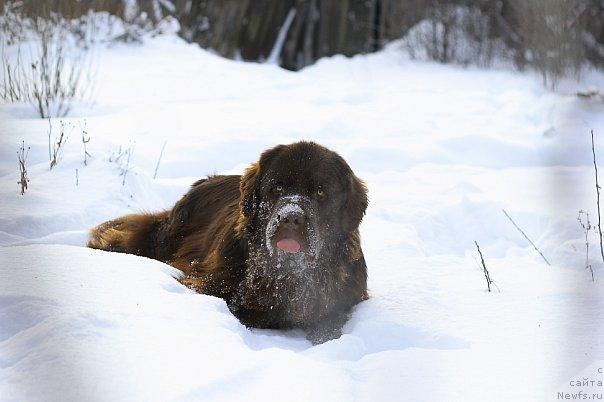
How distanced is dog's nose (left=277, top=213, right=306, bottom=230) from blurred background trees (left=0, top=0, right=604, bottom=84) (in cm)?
758

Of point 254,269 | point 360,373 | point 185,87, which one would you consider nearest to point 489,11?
point 185,87

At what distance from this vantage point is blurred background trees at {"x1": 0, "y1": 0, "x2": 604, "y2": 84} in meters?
12.1

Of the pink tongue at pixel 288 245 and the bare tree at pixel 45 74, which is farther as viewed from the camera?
the bare tree at pixel 45 74

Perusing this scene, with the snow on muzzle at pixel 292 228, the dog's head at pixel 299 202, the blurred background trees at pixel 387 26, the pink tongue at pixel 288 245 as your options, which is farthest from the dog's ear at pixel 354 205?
the blurred background trees at pixel 387 26

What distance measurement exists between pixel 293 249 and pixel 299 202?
0.88 ft

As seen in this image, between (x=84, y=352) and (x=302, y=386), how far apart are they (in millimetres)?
838

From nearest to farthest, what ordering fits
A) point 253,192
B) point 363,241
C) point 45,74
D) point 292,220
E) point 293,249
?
point 292,220 < point 293,249 < point 253,192 < point 363,241 < point 45,74

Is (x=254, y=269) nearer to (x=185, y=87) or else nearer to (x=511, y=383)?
(x=511, y=383)

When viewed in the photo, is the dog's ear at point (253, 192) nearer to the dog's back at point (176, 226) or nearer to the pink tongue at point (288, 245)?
the pink tongue at point (288, 245)

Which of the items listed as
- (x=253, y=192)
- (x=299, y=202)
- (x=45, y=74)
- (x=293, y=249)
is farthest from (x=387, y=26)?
(x=293, y=249)

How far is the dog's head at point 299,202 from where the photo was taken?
4086 millimetres

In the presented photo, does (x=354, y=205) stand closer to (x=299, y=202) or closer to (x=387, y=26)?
(x=299, y=202)

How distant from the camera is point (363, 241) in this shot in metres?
5.93

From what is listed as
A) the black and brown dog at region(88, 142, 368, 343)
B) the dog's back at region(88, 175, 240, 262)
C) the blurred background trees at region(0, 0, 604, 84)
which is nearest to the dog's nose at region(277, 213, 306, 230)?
the black and brown dog at region(88, 142, 368, 343)
